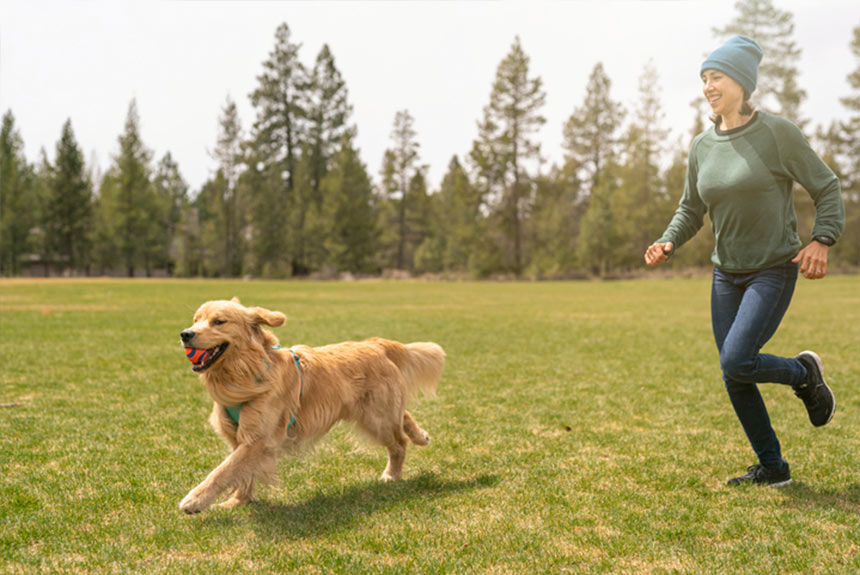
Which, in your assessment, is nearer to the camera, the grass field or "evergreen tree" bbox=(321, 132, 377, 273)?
the grass field

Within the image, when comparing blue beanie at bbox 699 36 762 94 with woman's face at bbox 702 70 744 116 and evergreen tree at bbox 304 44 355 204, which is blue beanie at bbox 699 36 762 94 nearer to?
woman's face at bbox 702 70 744 116

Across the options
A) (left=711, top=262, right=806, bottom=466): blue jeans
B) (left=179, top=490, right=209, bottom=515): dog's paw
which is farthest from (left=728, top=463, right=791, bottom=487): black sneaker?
(left=179, top=490, right=209, bottom=515): dog's paw

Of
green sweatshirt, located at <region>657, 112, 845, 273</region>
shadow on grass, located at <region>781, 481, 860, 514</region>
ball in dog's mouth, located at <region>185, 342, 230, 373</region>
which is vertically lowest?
shadow on grass, located at <region>781, 481, 860, 514</region>

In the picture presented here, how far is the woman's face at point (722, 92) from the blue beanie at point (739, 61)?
3cm

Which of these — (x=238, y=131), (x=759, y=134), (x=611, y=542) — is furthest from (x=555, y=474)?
(x=238, y=131)

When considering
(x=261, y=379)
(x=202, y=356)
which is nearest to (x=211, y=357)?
(x=202, y=356)

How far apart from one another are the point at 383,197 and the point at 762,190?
217 ft

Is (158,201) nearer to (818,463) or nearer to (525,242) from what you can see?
(525,242)

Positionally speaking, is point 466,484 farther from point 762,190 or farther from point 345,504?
point 762,190

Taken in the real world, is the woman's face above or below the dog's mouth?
above

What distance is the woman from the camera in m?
3.74

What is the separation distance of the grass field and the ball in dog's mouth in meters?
0.90

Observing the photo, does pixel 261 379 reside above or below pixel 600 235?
below

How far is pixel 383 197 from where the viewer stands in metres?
68.8
